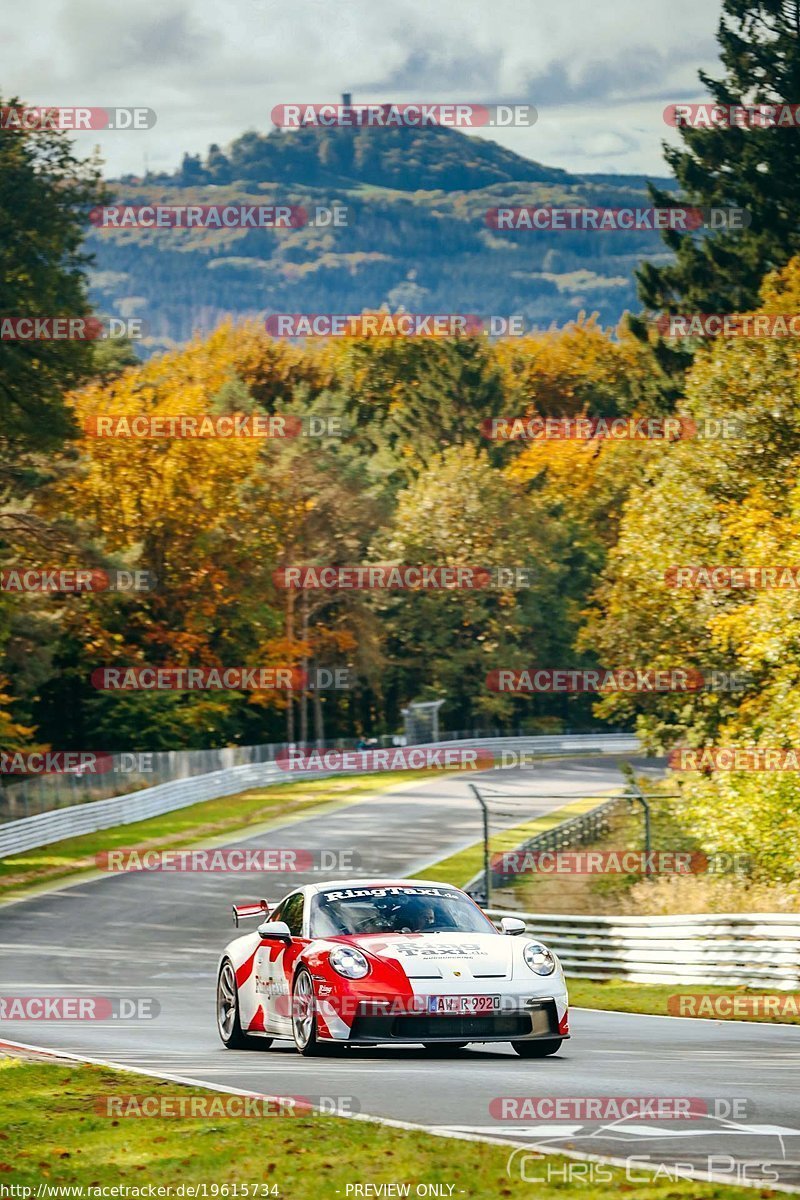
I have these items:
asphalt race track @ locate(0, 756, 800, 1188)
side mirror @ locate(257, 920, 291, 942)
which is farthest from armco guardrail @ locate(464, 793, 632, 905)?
side mirror @ locate(257, 920, 291, 942)

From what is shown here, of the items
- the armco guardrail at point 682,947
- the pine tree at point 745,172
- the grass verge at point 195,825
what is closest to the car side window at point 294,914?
the armco guardrail at point 682,947

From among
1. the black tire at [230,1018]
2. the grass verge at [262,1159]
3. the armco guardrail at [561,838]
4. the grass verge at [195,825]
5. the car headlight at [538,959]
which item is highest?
the grass verge at [262,1159]

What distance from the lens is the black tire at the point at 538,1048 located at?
43.7 feet

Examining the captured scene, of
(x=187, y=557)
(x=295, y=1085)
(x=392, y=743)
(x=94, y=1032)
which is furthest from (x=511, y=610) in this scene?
(x=295, y=1085)

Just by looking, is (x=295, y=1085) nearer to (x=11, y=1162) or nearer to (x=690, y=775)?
(x=11, y=1162)

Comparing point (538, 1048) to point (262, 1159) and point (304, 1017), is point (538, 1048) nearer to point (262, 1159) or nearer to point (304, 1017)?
point (304, 1017)

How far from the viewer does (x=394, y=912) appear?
14117 mm

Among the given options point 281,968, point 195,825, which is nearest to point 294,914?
point 281,968

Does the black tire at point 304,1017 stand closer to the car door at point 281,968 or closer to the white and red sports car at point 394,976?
the white and red sports car at point 394,976

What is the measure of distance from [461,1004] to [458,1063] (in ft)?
1.60

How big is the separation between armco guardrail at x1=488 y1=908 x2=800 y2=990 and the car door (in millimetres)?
Result: 7524

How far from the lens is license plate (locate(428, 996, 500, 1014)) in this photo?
1270 cm

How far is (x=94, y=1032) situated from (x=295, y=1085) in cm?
602

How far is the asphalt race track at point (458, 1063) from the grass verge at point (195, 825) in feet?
28.5
